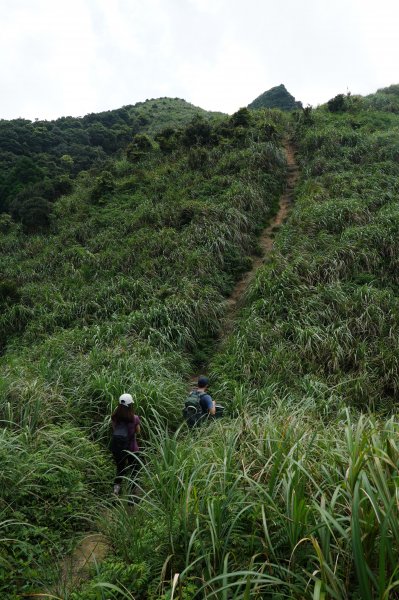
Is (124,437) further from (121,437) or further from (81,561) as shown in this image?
(81,561)

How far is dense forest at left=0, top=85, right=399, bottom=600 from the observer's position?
2400 millimetres

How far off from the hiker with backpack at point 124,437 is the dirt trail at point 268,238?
16.3 ft

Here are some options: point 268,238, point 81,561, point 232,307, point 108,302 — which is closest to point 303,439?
point 81,561

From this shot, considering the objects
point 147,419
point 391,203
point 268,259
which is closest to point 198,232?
point 268,259

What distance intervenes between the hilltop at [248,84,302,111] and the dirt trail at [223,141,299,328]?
27798 millimetres

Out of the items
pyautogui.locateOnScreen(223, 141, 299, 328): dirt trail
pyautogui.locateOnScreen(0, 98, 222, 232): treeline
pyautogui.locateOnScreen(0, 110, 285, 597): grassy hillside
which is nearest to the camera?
pyautogui.locateOnScreen(0, 110, 285, 597): grassy hillside

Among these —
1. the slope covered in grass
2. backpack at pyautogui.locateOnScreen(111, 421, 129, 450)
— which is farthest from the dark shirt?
backpack at pyautogui.locateOnScreen(111, 421, 129, 450)

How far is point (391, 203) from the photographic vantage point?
39.6 feet

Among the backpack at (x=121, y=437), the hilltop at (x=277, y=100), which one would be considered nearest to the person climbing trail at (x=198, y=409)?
the backpack at (x=121, y=437)

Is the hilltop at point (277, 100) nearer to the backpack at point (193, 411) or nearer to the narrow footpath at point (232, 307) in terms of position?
the narrow footpath at point (232, 307)

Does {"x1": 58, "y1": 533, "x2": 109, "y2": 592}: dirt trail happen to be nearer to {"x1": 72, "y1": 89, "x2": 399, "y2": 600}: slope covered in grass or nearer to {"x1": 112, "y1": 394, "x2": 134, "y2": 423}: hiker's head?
{"x1": 72, "y1": 89, "x2": 399, "y2": 600}: slope covered in grass

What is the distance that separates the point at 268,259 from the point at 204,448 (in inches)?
329

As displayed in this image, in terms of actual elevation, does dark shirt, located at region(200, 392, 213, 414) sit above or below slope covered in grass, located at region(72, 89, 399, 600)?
below

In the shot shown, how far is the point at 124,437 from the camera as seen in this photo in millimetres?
4574
